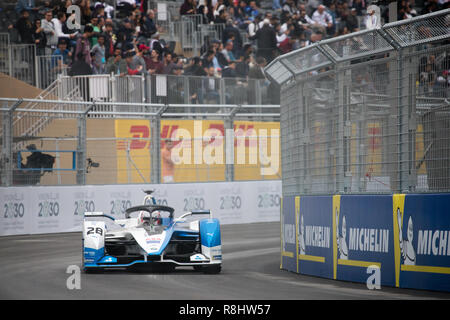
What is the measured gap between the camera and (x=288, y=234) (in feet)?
38.0

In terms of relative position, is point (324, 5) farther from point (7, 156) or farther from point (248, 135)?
point (7, 156)

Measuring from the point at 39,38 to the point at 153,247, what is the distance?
1422 centimetres

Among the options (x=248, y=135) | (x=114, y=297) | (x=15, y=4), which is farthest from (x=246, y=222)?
(x=114, y=297)

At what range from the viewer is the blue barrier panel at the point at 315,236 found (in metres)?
10.2

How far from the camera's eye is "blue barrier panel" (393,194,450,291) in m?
8.11

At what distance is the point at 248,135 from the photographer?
22797mm

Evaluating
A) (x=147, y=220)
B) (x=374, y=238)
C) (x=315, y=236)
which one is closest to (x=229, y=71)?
(x=147, y=220)

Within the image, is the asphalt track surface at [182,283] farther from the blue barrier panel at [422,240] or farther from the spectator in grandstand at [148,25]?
the spectator in grandstand at [148,25]

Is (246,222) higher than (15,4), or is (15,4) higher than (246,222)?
(15,4)

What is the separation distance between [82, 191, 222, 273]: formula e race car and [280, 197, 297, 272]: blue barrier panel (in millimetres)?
1050

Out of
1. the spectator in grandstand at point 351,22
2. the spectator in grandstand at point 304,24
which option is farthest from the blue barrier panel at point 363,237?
the spectator in grandstand at point 351,22

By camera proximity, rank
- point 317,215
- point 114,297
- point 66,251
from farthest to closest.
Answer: point 66,251
point 317,215
point 114,297
